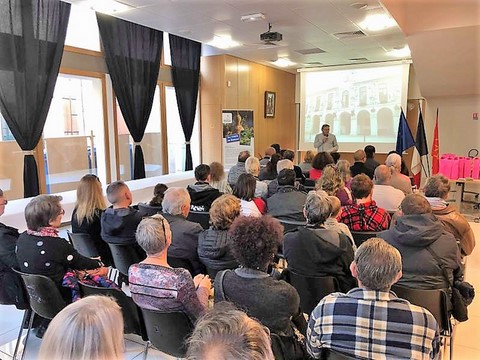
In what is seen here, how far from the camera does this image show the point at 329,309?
5.30ft

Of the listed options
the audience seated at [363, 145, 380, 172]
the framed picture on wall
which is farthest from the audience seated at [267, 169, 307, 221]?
the framed picture on wall

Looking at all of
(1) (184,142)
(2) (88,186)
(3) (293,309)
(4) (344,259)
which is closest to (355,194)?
(4) (344,259)

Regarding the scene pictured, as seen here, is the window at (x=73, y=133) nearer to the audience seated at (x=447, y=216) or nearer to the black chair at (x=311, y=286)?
the black chair at (x=311, y=286)

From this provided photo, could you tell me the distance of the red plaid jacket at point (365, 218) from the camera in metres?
3.20

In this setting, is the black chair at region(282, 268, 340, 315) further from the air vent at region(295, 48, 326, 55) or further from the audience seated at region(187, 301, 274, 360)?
the air vent at region(295, 48, 326, 55)

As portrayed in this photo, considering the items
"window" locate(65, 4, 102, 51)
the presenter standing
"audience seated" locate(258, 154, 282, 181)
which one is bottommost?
"audience seated" locate(258, 154, 282, 181)

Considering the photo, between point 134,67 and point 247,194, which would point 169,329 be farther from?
point 134,67

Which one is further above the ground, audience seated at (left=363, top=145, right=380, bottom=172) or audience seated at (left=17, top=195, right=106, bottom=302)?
audience seated at (left=363, top=145, right=380, bottom=172)

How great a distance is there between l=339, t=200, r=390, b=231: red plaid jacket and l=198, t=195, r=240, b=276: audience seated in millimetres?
1109

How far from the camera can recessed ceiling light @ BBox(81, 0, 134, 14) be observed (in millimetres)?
4914

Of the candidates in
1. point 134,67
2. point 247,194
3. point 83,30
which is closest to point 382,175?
point 247,194

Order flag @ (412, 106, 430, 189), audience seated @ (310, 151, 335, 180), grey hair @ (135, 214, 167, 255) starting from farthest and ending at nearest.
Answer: flag @ (412, 106, 430, 189), audience seated @ (310, 151, 335, 180), grey hair @ (135, 214, 167, 255)

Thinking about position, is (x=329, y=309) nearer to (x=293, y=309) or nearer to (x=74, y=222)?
(x=293, y=309)

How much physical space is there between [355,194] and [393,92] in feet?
23.0
